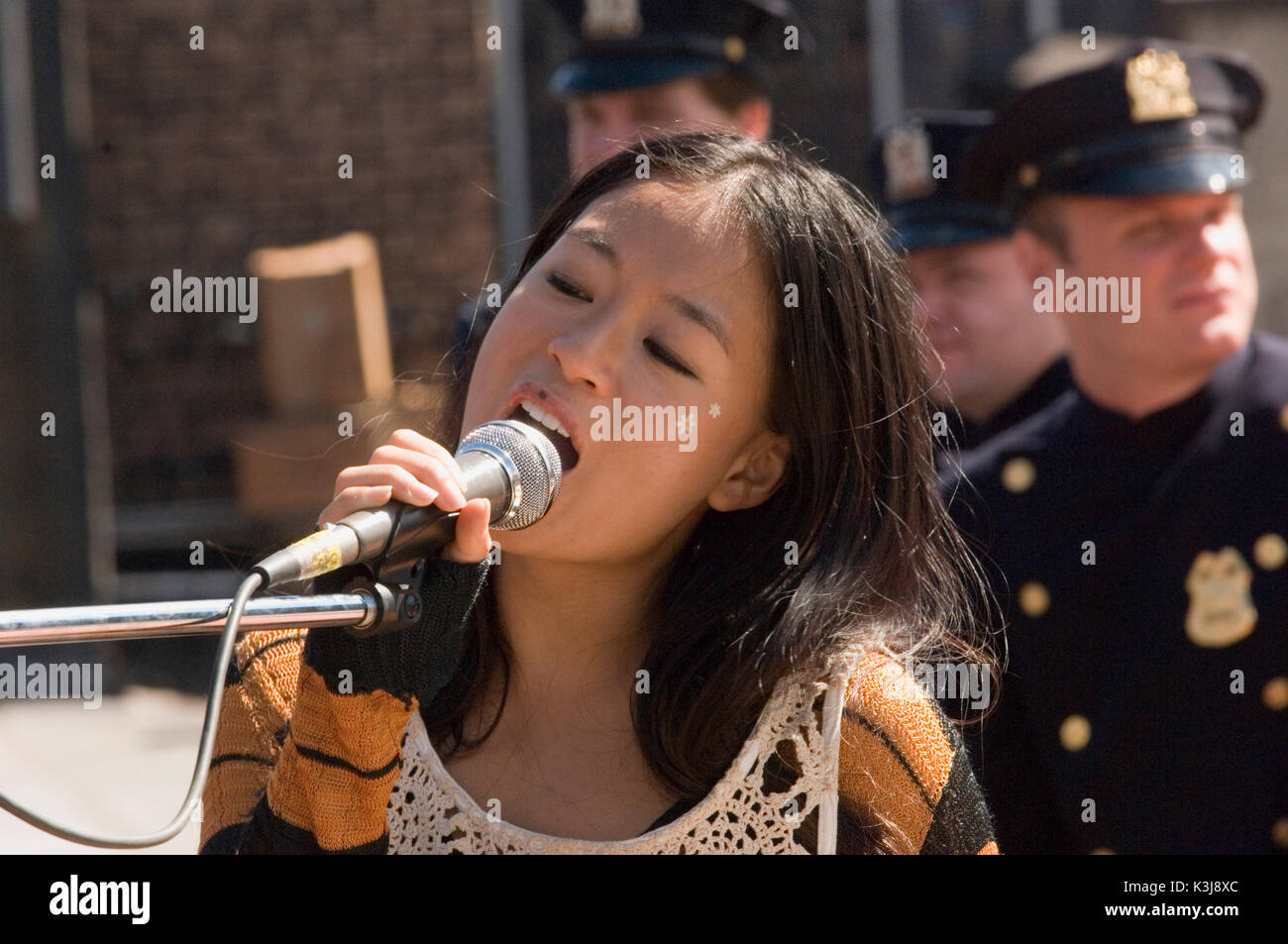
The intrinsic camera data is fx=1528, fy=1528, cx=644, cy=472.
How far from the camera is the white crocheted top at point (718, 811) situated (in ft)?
5.47

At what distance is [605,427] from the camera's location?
1.68 m

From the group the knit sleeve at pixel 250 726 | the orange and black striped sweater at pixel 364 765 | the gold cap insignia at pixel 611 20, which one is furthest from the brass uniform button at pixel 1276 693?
the gold cap insignia at pixel 611 20

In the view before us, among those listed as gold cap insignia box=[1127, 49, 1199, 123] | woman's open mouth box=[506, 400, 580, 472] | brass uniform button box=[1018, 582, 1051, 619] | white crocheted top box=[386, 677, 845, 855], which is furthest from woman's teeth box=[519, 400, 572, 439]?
gold cap insignia box=[1127, 49, 1199, 123]

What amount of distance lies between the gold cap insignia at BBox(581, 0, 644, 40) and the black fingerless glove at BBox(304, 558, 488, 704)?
2.85 m

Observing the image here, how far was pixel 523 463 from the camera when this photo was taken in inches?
59.3

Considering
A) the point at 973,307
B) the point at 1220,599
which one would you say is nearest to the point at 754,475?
the point at 1220,599

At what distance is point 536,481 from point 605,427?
0.60 ft

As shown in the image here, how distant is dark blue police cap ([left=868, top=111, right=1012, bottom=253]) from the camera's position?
12.9 ft

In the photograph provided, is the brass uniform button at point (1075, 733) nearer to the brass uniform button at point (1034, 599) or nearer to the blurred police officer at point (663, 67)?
the brass uniform button at point (1034, 599)

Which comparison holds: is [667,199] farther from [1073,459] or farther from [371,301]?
[371,301]

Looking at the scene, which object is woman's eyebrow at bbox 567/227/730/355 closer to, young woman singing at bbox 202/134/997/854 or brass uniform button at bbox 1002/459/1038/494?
young woman singing at bbox 202/134/997/854

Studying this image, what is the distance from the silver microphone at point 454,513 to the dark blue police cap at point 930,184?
7.78 ft

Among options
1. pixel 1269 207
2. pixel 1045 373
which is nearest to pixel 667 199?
pixel 1045 373
